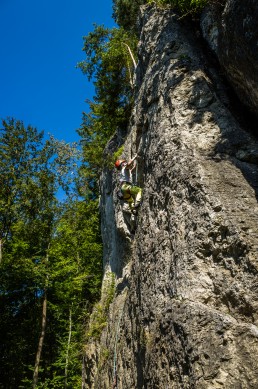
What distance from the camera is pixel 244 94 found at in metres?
7.51

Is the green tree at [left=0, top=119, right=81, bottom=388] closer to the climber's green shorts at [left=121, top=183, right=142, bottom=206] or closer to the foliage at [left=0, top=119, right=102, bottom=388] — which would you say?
the foliage at [left=0, top=119, right=102, bottom=388]

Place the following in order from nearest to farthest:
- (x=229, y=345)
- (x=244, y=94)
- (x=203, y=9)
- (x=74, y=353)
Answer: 1. (x=229, y=345)
2. (x=244, y=94)
3. (x=203, y=9)
4. (x=74, y=353)

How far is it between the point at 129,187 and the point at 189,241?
5249 millimetres

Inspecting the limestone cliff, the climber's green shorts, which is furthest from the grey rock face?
the climber's green shorts

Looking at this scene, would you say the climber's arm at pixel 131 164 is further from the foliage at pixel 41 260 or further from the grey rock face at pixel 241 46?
the foliage at pixel 41 260

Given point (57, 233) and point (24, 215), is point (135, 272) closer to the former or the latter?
point (24, 215)

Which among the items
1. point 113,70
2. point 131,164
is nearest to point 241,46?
point 131,164

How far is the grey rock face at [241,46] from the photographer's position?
20.5ft

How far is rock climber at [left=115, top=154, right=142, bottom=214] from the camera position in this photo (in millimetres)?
11375

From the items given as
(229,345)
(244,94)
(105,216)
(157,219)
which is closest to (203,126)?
(244,94)

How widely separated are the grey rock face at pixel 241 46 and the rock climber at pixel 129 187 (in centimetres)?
467

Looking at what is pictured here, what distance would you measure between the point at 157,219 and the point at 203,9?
617cm

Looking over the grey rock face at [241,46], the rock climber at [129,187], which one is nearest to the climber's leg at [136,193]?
the rock climber at [129,187]

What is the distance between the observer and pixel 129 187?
11.4 m
